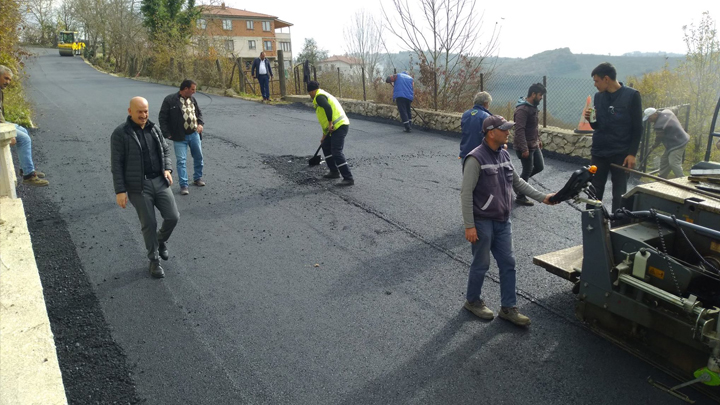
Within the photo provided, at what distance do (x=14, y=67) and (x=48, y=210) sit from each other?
32.2 feet

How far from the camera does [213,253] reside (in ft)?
19.1

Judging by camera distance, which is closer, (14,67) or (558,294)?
(558,294)

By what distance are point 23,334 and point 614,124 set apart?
232 inches

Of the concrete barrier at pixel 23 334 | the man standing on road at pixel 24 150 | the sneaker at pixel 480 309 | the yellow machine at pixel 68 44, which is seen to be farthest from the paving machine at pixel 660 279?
the yellow machine at pixel 68 44

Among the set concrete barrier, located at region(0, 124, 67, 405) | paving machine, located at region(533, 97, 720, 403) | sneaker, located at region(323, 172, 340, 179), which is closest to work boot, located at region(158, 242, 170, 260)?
concrete barrier, located at region(0, 124, 67, 405)

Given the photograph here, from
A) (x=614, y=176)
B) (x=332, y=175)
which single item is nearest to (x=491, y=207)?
(x=614, y=176)

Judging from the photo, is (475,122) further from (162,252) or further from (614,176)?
(162,252)

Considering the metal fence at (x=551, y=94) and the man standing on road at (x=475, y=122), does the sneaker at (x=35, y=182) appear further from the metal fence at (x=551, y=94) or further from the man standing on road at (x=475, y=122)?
the metal fence at (x=551, y=94)

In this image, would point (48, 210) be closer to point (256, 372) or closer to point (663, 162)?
point (256, 372)

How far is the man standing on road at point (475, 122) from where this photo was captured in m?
6.51

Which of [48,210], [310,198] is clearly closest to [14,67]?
[48,210]

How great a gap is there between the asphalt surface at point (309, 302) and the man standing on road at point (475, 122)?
1036 mm

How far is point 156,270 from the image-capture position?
519cm

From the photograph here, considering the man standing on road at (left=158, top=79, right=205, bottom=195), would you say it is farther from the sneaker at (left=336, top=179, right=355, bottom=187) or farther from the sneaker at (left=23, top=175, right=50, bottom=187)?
the sneaker at (left=336, top=179, right=355, bottom=187)
